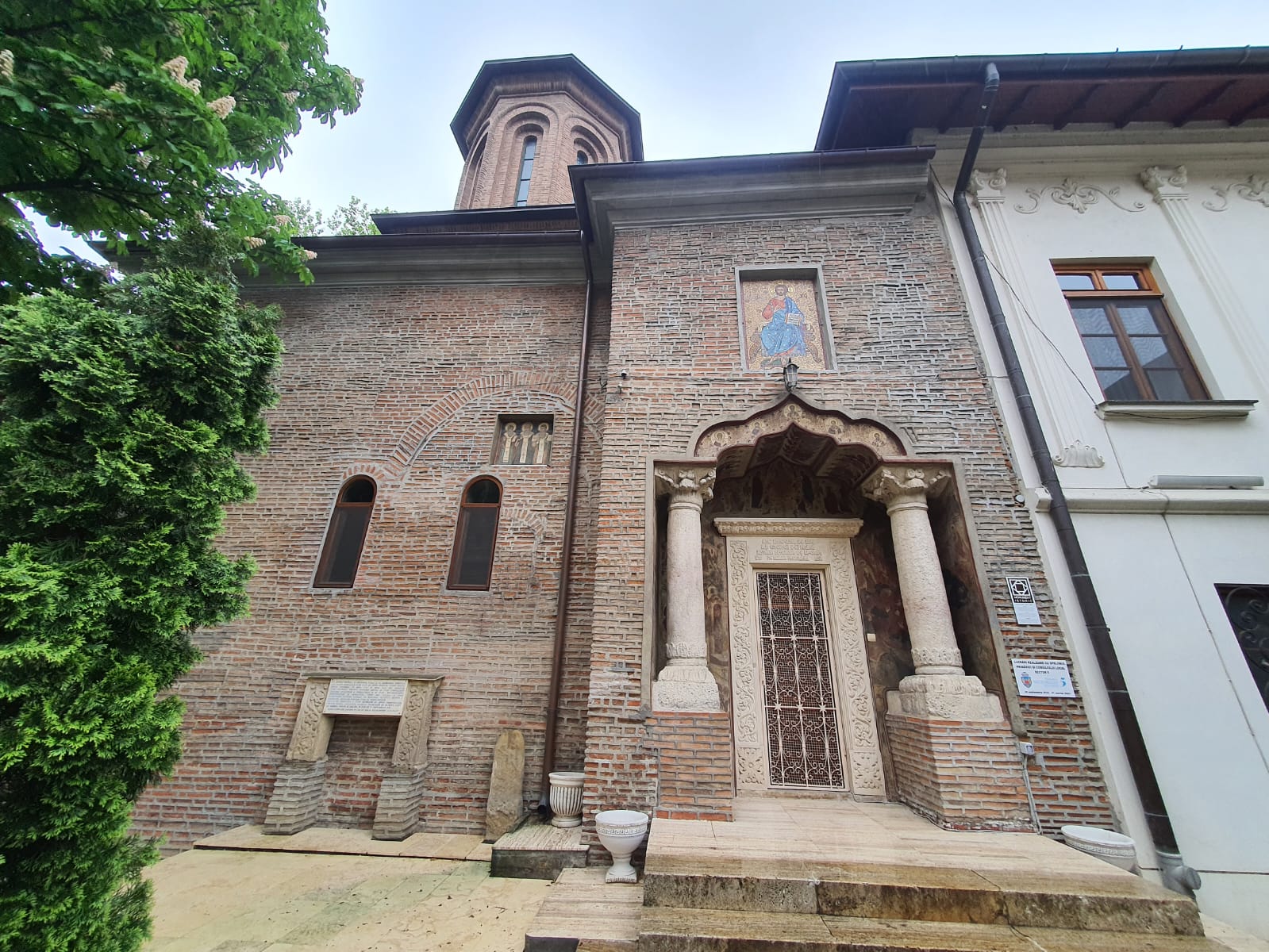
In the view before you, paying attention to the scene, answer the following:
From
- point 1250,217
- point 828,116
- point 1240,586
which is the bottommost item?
point 1240,586

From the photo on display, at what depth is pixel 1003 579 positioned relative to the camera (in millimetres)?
4559

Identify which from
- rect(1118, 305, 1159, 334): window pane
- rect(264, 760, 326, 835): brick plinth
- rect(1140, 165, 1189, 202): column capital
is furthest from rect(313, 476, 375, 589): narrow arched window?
rect(1140, 165, 1189, 202): column capital

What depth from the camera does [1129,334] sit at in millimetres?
5664

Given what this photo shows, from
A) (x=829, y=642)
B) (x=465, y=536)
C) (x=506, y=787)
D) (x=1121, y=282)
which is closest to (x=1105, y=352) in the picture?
(x=1121, y=282)

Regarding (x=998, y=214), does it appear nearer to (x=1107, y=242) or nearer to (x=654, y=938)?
(x=1107, y=242)

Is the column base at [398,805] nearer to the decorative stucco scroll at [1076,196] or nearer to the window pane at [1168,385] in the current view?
the window pane at [1168,385]

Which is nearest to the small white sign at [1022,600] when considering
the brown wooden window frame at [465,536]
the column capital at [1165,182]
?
the brown wooden window frame at [465,536]

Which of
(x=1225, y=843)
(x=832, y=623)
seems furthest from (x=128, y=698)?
→ (x=1225, y=843)

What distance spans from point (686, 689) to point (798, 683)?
1.50m

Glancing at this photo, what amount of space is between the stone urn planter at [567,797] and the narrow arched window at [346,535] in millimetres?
3329

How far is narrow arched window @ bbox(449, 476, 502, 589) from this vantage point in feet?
19.5

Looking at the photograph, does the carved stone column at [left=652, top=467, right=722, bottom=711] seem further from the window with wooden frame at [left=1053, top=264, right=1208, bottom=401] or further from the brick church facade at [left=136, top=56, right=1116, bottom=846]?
the window with wooden frame at [left=1053, top=264, right=1208, bottom=401]

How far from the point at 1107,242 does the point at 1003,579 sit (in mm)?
4623

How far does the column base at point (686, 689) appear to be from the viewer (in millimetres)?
4207
